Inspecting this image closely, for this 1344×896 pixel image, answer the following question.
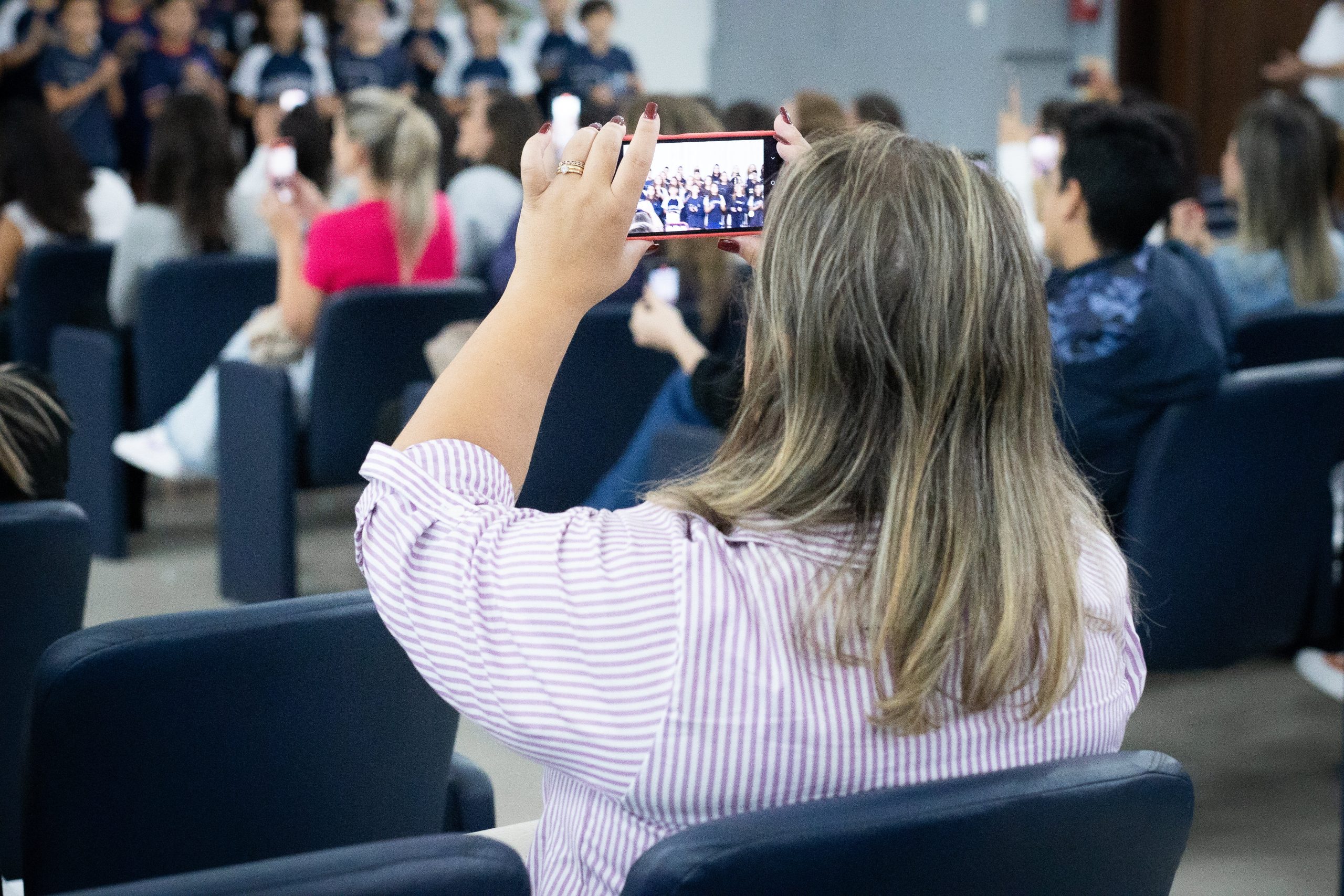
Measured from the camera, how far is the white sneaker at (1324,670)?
7.52ft

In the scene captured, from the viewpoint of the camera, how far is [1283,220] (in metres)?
3.57

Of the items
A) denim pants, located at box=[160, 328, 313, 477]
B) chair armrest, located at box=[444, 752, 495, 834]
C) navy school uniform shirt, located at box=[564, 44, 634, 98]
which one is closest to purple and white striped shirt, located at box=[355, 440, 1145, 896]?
chair armrest, located at box=[444, 752, 495, 834]

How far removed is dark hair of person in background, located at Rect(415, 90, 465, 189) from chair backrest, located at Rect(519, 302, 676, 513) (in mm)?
2307

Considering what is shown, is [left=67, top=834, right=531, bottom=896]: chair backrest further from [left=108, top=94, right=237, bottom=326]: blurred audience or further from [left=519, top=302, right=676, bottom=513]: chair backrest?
[left=108, top=94, right=237, bottom=326]: blurred audience

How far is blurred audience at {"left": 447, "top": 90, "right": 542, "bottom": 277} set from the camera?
4.61 m

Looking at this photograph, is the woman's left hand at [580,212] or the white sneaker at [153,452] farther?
the white sneaker at [153,452]

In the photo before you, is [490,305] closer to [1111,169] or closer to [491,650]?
[1111,169]

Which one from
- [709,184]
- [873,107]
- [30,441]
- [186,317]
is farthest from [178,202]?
[709,184]

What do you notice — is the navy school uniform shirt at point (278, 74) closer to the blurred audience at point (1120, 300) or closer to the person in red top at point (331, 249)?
the person in red top at point (331, 249)

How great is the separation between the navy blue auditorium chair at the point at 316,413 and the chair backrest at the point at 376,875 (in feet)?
9.12

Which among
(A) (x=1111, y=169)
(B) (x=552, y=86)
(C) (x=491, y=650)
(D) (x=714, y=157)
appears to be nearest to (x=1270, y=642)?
(A) (x=1111, y=169)

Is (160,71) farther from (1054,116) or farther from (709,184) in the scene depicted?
(709,184)

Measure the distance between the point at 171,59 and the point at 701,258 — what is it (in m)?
6.76

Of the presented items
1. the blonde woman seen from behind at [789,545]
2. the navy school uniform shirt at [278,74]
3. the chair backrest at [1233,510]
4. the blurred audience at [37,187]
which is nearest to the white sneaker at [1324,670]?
the chair backrest at [1233,510]
